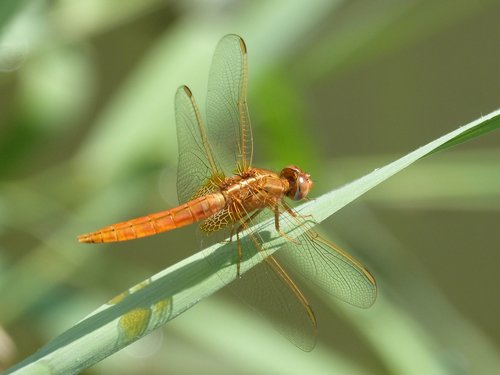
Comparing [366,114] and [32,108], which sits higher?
[32,108]

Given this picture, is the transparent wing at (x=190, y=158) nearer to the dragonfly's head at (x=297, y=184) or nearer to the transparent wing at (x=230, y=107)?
the transparent wing at (x=230, y=107)

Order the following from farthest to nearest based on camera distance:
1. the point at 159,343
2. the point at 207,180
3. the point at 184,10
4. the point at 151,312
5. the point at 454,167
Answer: the point at 184,10 → the point at 159,343 → the point at 454,167 → the point at 207,180 → the point at 151,312

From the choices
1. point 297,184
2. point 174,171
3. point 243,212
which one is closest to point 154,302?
point 243,212

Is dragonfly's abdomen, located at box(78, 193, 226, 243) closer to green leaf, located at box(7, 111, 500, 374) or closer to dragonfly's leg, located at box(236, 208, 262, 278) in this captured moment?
dragonfly's leg, located at box(236, 208, 262, 278)

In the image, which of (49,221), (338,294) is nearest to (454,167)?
(338,294)

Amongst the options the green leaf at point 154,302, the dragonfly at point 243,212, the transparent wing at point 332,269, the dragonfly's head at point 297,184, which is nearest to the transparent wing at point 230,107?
the dragonfly at point 243,212

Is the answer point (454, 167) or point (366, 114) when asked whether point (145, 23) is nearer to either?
point (366, 114)

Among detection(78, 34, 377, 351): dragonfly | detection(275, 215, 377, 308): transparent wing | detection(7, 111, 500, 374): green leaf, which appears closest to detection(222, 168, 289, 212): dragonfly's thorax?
detection(78, 34, 377, 351): dragonfly
